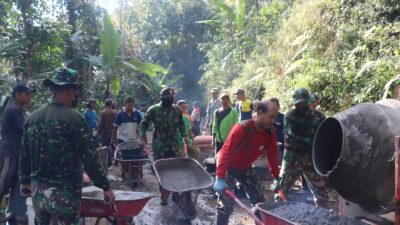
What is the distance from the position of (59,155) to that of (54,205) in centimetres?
40

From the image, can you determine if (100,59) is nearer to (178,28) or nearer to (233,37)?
(233,37)

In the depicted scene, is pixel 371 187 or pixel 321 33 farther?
pixel 321 33

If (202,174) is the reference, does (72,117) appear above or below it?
above

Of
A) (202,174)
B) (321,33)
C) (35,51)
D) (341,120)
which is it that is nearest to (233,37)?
(321,33)

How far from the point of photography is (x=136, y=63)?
13508mm

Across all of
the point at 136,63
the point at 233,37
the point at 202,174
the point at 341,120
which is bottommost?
the point at 202,174

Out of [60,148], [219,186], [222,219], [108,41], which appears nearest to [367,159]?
[219,186]

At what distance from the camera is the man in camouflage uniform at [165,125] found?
6281mm

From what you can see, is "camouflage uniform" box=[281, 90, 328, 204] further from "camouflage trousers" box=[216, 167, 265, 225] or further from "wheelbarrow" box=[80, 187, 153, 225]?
"wheelbarrow" box=[80, 187, 153, 225]

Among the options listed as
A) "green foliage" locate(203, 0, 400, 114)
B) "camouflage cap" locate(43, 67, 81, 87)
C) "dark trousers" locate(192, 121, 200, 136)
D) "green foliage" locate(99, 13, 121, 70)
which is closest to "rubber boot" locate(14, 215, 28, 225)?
"camouflage cap" locate(43, 67, 81, 87)

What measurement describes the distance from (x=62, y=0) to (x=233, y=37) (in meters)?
8.59

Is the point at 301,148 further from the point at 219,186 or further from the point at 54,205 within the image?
the point at 54,205

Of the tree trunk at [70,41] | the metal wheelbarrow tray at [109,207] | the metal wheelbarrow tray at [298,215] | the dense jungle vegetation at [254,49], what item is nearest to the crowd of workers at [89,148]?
the metal wheelbarrow tray at [109,207]

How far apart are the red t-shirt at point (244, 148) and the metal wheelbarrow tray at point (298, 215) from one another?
908 mm
